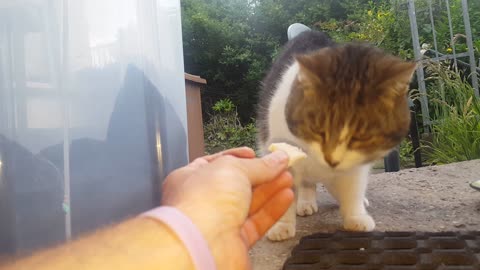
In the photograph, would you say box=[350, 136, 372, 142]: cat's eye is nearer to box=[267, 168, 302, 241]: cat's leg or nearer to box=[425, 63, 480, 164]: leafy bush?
box=[267, 168, 302, 241]: cat's leg

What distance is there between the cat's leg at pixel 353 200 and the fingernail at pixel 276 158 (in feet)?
1.36

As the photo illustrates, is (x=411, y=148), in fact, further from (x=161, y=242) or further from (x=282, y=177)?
(x=161, y=242)

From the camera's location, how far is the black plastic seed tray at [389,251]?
2.67 feet

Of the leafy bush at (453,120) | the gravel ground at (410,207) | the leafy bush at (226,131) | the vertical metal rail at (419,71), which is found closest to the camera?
the gravel ground at (410,207)

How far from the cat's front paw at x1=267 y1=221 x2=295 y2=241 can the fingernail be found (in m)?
0.38

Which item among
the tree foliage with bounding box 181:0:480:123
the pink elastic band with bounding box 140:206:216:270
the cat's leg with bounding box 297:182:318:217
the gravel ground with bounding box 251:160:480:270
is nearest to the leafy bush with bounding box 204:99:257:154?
the tree foliage with bounding box 181:0:480:123

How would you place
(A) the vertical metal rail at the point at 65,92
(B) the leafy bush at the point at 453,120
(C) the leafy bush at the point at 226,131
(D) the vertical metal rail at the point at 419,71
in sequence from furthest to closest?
(D) the vertical metal rail at the point at 419,71
(B) the leafy bush at the point at 453,120
(C) the leafy bush at the point at 226,131
(A) the vertical metal rail at the point at 65,92

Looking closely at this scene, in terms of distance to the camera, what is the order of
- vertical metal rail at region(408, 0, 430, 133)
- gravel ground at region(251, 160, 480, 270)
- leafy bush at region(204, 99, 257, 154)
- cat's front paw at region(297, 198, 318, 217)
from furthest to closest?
vertical metal rail at region(408, 0, 430, 133) < leafy bush at region(204, 99, 257, 154) < cat's front paw at region(297, 198, 318, 217) < gravel ground at region(251, 160, 480, 270)

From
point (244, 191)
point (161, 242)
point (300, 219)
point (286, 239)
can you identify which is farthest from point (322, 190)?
point (161, 242)

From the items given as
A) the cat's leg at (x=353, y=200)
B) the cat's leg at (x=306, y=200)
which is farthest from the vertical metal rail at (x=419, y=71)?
the cat's leg at (x=353, y=200)

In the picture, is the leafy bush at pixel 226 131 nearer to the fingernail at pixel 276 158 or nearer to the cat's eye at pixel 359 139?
the cat's eye at pixel 359 139

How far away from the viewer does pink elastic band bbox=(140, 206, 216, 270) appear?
0.48m

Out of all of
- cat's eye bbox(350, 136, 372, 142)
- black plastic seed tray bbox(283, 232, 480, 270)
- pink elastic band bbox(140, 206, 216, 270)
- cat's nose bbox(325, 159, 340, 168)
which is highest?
cat's eye bbox(350, 136, 372, 142)

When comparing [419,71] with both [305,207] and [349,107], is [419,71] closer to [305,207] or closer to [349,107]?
[305,207]
